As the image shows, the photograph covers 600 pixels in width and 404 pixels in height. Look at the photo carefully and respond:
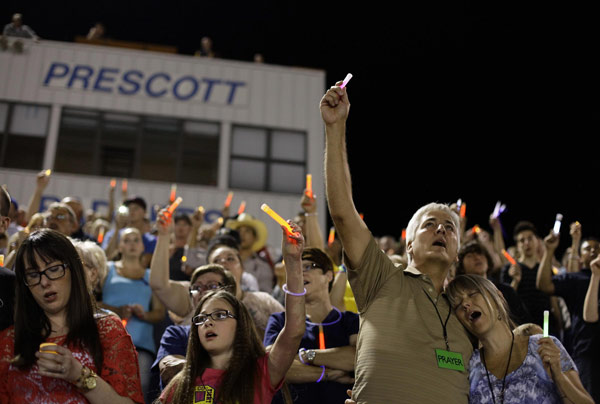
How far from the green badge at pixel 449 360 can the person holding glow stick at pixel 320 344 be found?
35.4 inches

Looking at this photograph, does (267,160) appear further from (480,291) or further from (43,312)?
(43,312)

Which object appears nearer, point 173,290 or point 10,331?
point 10,331

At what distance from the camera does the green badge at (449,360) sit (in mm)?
2471

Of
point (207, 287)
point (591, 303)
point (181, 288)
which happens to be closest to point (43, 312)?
point (207, 287)

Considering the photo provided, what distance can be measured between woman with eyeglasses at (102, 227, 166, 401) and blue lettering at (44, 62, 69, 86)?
9.64 metres

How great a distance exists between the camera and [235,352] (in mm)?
2951

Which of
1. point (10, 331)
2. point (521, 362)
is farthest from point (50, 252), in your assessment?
point (521, 362)

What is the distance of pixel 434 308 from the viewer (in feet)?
8.64

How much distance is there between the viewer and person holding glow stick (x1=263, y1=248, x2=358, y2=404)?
11.0 ft

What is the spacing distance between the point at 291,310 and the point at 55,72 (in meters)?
12.5

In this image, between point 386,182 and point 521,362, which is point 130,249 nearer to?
point 521,362

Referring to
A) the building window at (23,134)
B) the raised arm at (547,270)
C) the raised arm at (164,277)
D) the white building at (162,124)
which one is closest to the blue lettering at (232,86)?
the white building at (162,124)

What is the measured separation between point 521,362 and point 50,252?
2.22 metres

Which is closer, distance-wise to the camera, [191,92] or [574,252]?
[574,252]
